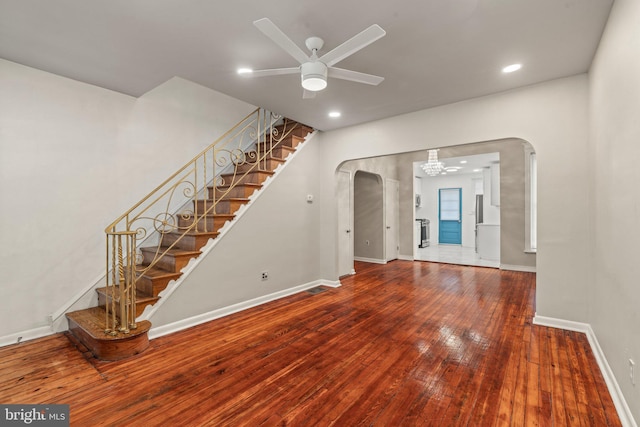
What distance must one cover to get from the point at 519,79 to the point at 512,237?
4450mm

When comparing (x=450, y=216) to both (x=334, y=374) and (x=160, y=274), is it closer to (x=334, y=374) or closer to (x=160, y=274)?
(x=334, y=374)

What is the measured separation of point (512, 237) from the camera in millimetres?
6566

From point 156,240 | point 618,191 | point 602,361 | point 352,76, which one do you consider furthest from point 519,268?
point 156,240

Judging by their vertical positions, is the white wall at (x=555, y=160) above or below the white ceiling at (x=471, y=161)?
below

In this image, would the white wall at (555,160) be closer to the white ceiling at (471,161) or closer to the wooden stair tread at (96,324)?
the white ceiling at (471,161)

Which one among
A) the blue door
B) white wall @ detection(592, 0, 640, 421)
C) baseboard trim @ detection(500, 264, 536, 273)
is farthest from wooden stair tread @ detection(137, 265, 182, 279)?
the blue door

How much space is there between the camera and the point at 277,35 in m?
1.91

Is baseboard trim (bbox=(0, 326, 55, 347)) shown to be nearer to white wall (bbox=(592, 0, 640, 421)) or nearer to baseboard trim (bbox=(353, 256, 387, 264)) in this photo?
white wall (bbox=(592, 0, 640, 421))

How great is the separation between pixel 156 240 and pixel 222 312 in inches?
56.0

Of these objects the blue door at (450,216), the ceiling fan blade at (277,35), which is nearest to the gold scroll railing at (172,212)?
the ceiling fan blade at (277,35)

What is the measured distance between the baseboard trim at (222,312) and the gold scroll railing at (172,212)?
15.4 inches

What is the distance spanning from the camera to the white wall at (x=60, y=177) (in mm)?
2896

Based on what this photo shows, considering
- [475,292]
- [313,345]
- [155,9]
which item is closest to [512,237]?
[475,292]

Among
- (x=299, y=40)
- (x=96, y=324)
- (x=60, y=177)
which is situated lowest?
(x=96, y=324)
